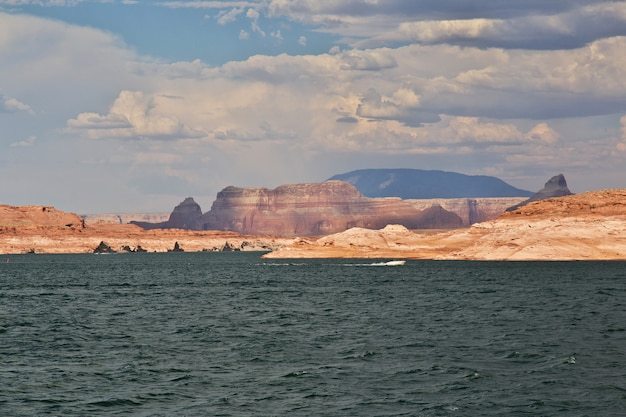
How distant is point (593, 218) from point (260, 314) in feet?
398

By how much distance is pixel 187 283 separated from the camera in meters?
136

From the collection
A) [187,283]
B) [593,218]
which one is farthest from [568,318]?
[593,218]

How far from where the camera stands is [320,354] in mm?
53344

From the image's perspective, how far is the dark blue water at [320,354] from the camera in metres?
39.2

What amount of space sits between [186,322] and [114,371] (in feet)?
82.0

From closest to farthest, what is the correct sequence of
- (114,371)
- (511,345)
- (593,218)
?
(114,371), (511,345), (593,218)

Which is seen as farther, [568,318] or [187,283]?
[187,283]

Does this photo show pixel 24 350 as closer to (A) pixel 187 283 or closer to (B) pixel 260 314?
(B) pixel 260 314

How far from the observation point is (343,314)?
78.3 meters

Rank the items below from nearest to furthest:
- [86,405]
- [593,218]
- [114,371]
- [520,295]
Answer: [86,405]
[114,371]
[520,295]
[593,218]

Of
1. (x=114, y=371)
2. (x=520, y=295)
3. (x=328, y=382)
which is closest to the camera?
(x=328, y=382)

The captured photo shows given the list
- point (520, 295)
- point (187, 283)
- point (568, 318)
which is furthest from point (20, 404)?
point (187, 283)

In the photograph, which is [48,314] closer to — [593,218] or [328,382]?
[328,382]

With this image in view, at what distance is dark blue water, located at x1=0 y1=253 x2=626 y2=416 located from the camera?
1545 inches
